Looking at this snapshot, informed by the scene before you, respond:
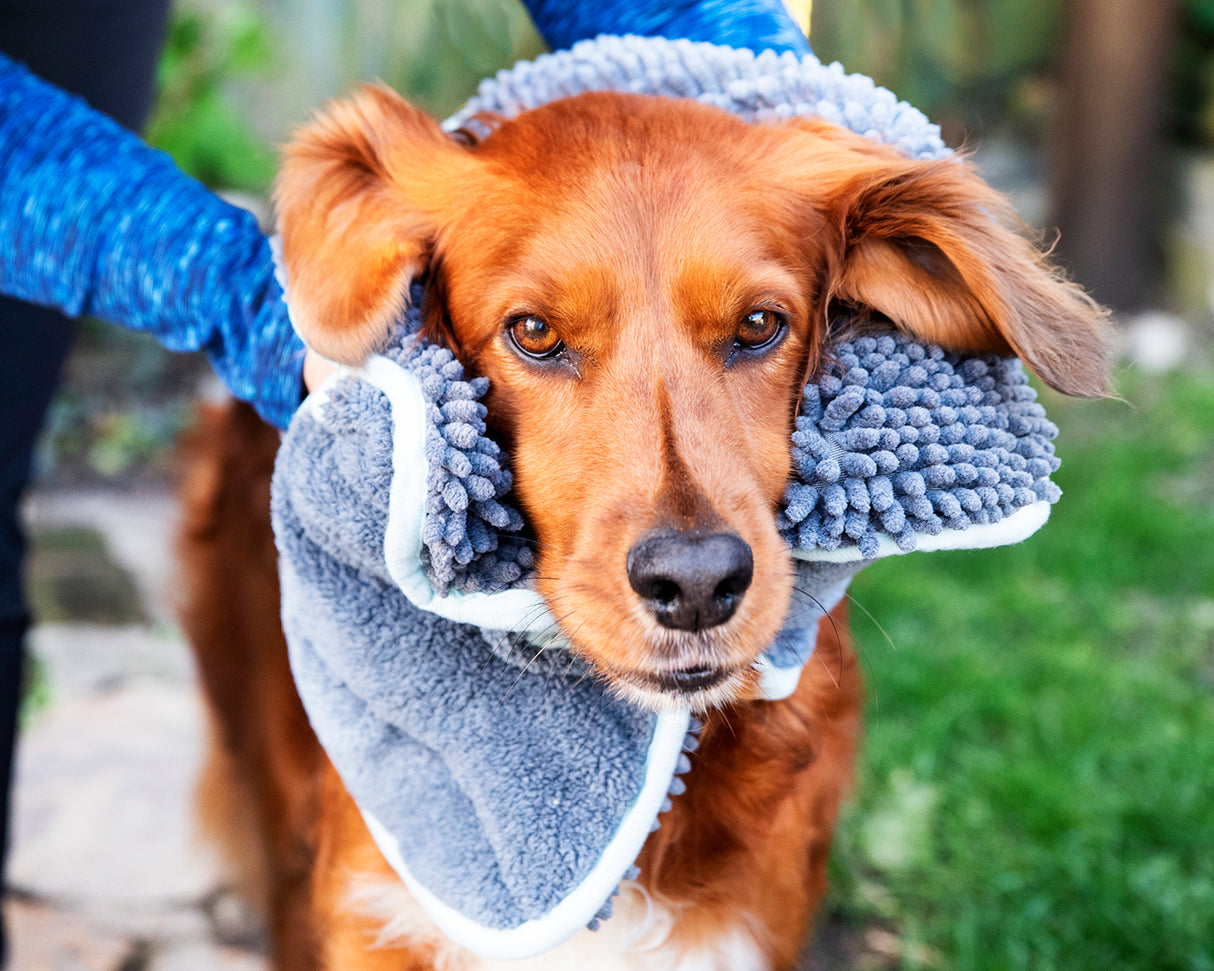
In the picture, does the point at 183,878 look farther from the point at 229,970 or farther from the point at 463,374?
the point at 463,374

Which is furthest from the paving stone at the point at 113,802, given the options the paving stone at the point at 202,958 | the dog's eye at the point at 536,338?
the dog's eye at the point at 536,338

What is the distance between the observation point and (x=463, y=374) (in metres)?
1.32

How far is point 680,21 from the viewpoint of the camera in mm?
1684

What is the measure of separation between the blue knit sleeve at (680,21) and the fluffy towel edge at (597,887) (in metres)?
0.91

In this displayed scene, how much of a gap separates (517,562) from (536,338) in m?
0.25

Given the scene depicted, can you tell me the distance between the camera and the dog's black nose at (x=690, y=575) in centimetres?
114

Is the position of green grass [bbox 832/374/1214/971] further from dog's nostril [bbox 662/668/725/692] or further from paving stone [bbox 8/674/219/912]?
paving stone [bbox 8/674/219/912]

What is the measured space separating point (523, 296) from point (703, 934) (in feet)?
2.79

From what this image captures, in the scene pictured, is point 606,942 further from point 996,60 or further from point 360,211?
point 996,60

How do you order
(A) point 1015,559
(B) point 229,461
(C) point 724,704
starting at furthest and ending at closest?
1. (A) point 1015,559
2. (B) point 229,461
3. (C) point 724,704

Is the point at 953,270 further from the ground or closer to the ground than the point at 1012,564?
further from the ground

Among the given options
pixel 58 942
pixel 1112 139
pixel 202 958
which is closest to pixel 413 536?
pixel 202 958

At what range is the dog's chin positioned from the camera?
124 cm

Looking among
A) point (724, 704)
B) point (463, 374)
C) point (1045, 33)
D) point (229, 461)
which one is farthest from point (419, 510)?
point (1045, 33)
